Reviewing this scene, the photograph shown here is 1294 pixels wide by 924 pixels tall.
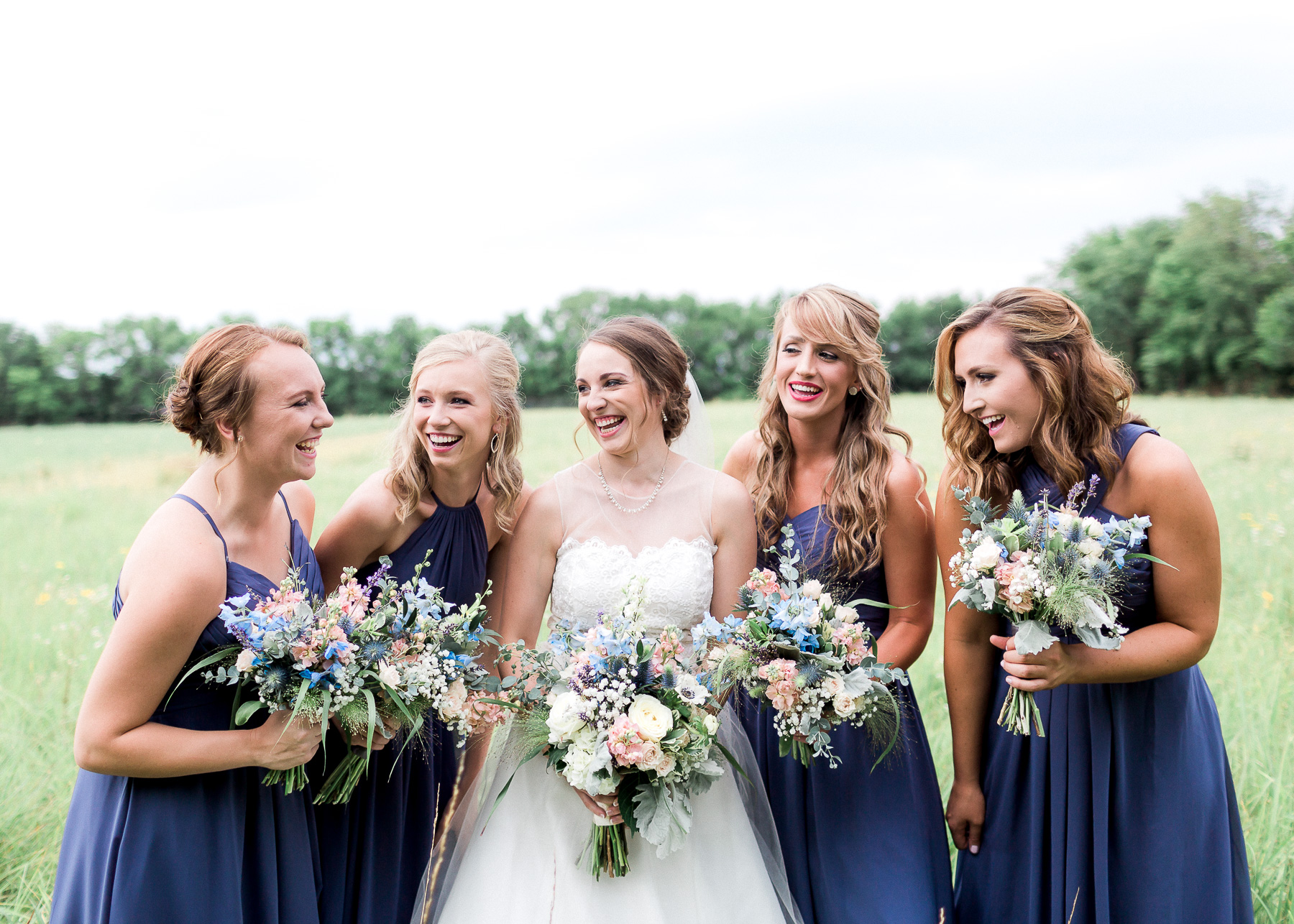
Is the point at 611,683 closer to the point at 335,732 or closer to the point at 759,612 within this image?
the point at 759,612

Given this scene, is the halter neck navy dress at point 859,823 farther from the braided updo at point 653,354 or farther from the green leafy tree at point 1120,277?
the green leafy tree at point 1120,277

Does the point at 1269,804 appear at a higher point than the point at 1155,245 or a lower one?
lower

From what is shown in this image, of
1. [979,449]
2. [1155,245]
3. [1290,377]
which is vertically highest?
[1155,245]

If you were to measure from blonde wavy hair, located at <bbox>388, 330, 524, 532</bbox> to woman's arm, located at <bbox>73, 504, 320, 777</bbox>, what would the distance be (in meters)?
1.20

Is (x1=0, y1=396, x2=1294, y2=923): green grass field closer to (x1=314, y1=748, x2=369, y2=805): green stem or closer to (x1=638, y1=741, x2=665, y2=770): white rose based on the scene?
(x1=314, y1=748, x2=369, y2=805): green stem

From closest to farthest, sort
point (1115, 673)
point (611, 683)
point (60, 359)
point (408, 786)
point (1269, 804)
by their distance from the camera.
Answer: point (611, 683) → point (1115, 673) → point (408, 786) → point (1269, 804) → point (60, 359)

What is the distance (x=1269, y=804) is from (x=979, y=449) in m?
3.18

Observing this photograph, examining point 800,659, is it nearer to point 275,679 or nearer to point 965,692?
point 965,692

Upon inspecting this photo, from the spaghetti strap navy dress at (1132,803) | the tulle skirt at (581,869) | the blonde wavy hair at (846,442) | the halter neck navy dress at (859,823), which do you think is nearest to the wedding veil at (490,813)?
the tulle skirt at (581,869)

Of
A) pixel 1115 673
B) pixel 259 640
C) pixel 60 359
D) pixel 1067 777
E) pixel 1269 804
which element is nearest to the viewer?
pixel 259 640

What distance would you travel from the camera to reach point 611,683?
10.2 feet

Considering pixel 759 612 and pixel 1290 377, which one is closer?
pixel 759 612

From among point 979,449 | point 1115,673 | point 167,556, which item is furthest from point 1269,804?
point 167,556

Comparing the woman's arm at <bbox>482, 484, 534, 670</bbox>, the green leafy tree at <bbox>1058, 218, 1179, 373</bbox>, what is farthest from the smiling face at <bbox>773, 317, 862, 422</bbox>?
the green leafy tree at <bbox>1058, 218, 1179, 373</bbox>
